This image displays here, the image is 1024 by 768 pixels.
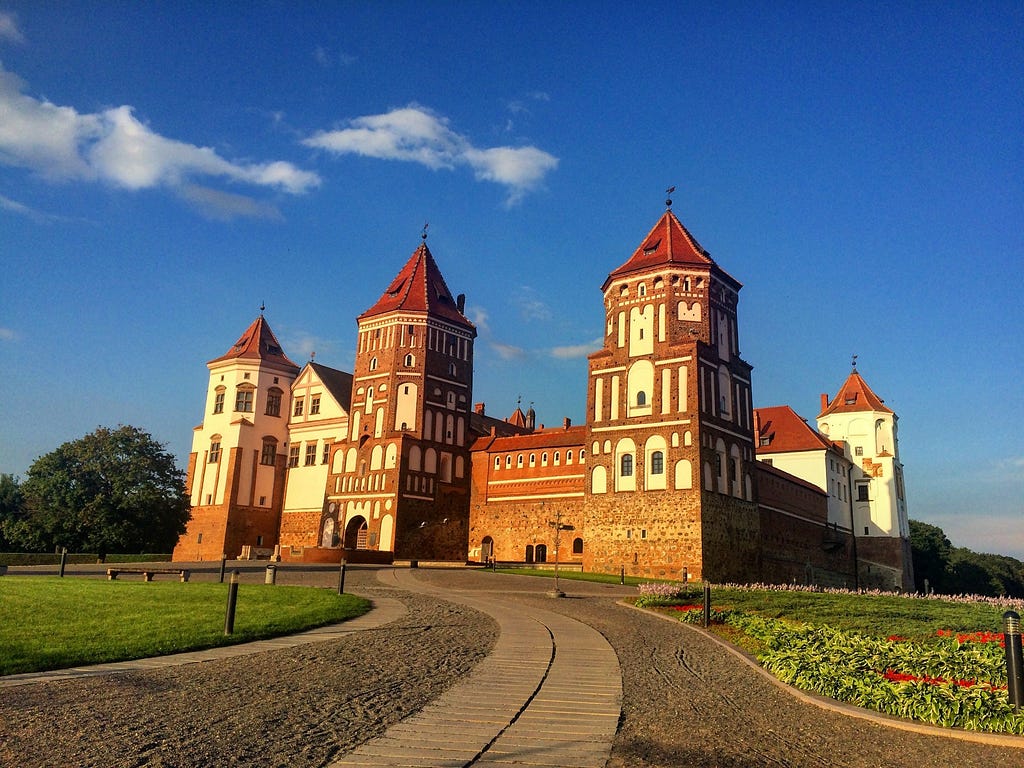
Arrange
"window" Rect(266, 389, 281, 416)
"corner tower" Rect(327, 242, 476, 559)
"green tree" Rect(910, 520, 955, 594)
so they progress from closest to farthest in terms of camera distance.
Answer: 1. "corner tower" Rect(327, 242, 476, 559)
2. "window" Rect(266, 389, 281, 416)
3. "green tree" Rect(910, 520, 955, 594)

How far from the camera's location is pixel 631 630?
18000mm

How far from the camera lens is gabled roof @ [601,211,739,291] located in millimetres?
48938

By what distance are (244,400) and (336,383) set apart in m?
7.17

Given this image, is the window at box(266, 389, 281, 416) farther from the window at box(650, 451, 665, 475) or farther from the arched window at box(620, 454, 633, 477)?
the window at box(650, 451, 665, 475)

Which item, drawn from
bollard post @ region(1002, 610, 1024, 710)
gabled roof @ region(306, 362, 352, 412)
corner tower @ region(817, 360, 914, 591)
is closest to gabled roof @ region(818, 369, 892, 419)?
corner tower @ region(817, 360, 914, 591)

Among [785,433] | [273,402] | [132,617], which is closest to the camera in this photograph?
[132,617]

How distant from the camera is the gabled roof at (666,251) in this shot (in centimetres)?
4894

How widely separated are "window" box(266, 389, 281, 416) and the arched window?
30.6m

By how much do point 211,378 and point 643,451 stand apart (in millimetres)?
36737

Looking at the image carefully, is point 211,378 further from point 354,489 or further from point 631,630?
point 631,630

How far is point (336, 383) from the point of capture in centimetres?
6500

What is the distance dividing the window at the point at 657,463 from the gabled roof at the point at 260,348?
33298 mm

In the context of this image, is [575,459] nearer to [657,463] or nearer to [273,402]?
[657,463]

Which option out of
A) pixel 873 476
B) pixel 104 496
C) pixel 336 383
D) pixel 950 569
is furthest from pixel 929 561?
pixel 104 496
